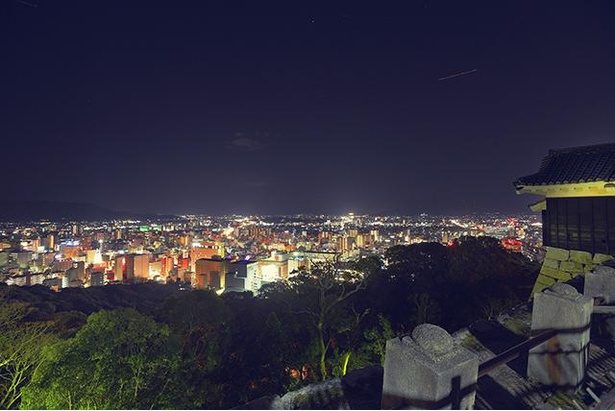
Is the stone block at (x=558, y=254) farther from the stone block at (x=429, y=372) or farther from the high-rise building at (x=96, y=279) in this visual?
the high-rise building at (x=96, y=279)

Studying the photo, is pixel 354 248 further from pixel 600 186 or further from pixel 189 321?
pixel 600 186

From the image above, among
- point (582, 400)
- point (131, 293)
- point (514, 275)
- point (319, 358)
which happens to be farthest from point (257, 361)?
point (131, 293)

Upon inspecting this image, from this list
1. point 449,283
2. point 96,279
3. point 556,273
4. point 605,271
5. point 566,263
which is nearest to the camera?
point 605,271

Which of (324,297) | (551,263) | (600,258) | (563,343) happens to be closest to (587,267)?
(600,258)

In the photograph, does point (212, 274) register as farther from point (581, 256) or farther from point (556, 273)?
point (581, 256)

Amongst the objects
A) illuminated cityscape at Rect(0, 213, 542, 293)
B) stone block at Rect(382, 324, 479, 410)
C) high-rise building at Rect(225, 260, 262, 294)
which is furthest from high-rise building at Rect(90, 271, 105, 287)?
stone block at Rect(382, 324, 479, 410)
